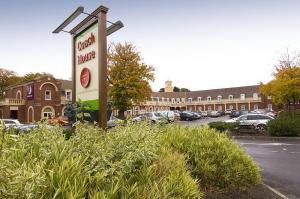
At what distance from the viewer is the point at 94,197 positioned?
3246mm

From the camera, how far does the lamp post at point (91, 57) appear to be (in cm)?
770

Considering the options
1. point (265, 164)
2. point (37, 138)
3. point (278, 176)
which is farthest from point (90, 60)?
point (265, 164)

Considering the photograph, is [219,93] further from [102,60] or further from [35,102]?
[102,60]

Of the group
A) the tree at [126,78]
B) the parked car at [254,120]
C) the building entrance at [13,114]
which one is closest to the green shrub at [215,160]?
the parked car at [254,120]

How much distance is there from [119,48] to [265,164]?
3864cm

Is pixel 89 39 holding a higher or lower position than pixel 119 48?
lower

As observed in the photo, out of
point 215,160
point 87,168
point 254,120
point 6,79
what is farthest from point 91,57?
point 6,79

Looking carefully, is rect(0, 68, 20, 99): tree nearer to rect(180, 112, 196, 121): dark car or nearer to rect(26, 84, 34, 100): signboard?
rect(26, 84, 34, 100): signboard

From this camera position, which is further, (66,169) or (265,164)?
(265,164)

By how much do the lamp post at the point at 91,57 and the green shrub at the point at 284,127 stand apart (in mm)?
16575

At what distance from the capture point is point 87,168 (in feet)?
12.9

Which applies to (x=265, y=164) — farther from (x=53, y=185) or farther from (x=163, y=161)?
(x=53, y=185)

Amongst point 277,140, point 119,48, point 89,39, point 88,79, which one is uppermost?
point 119,48

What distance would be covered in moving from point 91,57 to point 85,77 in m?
0.60
